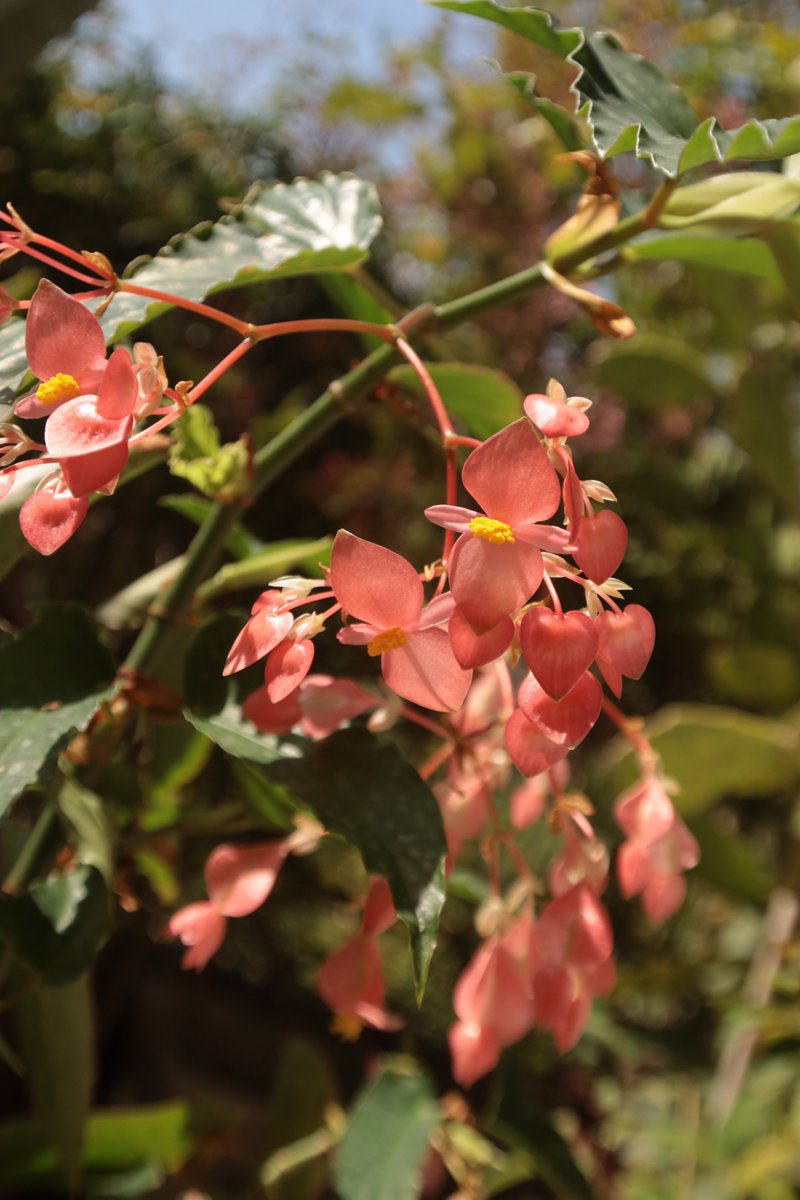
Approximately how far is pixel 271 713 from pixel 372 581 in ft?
0.27

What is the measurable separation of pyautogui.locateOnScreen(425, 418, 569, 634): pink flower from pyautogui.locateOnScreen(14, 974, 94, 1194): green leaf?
26 centimetres

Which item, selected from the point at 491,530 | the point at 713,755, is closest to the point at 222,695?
the point at 491,530

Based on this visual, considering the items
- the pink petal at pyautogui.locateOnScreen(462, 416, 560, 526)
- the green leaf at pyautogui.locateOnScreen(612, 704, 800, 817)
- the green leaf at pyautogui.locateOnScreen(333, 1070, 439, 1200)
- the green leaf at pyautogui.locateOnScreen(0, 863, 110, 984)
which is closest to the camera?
the pink petal at pyautogui.locateOnScreen(462, 416, 560, 526)

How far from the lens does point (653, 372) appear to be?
2.46 feet

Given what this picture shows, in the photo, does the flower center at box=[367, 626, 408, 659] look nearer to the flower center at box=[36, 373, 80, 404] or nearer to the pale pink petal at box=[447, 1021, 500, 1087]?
the flower center at box=[36, 373, 80, 404]

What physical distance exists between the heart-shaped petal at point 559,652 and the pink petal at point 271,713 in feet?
0.30

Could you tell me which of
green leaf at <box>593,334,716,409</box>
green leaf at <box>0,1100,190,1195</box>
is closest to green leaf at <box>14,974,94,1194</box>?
green leaf at <box>0,1100,190,1195</box>

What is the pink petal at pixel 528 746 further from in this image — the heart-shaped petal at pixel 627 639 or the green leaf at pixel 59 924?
the green leaf at pixel 59 924

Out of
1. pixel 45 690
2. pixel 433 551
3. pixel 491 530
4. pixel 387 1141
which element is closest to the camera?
pixel 491 530

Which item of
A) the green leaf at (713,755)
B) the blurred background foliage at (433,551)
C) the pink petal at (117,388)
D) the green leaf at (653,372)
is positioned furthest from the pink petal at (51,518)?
the green leaf at (653,372)

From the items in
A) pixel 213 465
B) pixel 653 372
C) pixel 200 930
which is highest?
pixel 213 465

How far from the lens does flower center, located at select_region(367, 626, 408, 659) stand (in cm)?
20

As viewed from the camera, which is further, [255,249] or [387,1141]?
[387,1141]

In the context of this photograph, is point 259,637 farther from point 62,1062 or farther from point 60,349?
point 62,1062
